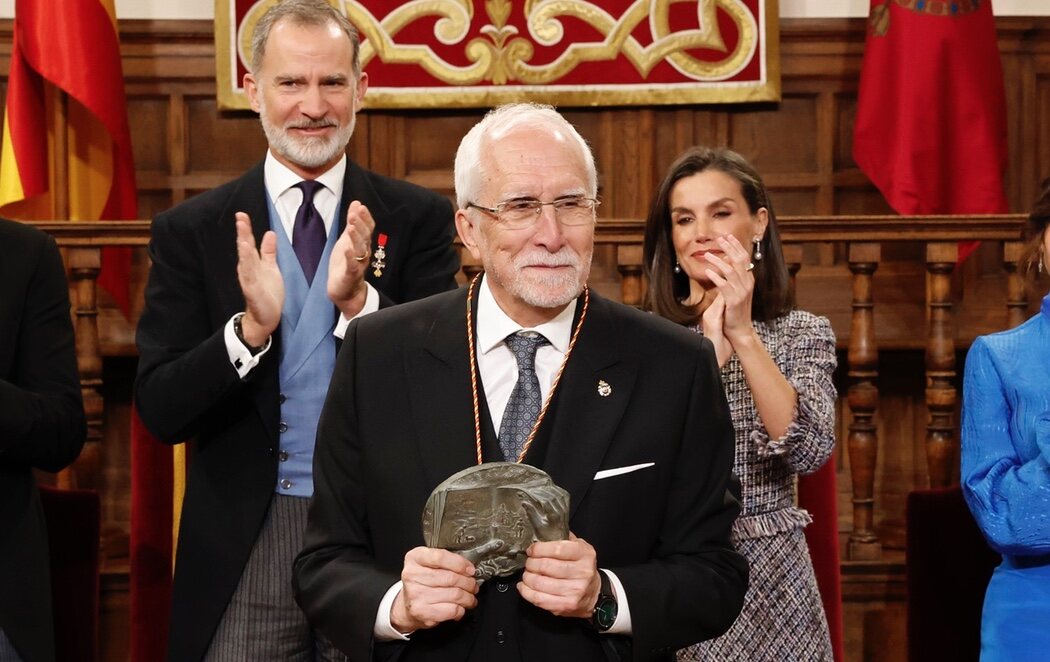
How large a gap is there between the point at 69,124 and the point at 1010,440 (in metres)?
3.86

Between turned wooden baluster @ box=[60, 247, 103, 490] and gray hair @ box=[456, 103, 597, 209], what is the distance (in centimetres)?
238

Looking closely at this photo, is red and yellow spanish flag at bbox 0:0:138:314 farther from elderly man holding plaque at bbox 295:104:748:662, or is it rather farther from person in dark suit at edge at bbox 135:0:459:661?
elderly man holding plaque at bbox 295:104:748:662

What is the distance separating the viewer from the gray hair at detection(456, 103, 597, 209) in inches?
78.2

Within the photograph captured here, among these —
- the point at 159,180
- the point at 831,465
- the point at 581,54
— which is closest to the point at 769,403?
the point at 831,465

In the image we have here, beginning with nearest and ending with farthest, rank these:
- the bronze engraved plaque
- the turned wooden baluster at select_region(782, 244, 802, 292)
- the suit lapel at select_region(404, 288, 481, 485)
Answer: the bronze engraved plaque < the suit lapel at select_region(404, 288, 481, 485) < the turned wooden baluster at select_region(782, 244, 802, 292)

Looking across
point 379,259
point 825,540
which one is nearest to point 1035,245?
point 825,540

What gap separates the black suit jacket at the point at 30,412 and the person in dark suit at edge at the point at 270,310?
6.1 inches

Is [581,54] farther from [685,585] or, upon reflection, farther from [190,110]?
[685,585]

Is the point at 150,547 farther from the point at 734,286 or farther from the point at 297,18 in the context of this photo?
the point at 734,286

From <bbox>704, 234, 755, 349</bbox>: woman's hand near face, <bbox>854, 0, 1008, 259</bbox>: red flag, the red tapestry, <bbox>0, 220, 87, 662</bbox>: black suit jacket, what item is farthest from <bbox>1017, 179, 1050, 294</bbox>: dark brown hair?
the red tapestry

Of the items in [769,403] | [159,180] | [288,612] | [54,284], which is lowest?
[288,612]

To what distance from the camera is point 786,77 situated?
5.59m

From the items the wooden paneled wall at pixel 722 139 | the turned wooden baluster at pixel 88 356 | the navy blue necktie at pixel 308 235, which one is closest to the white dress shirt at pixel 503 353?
the navy blue necktie at pixel 308 235

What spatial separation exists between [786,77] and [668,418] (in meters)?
3.90
